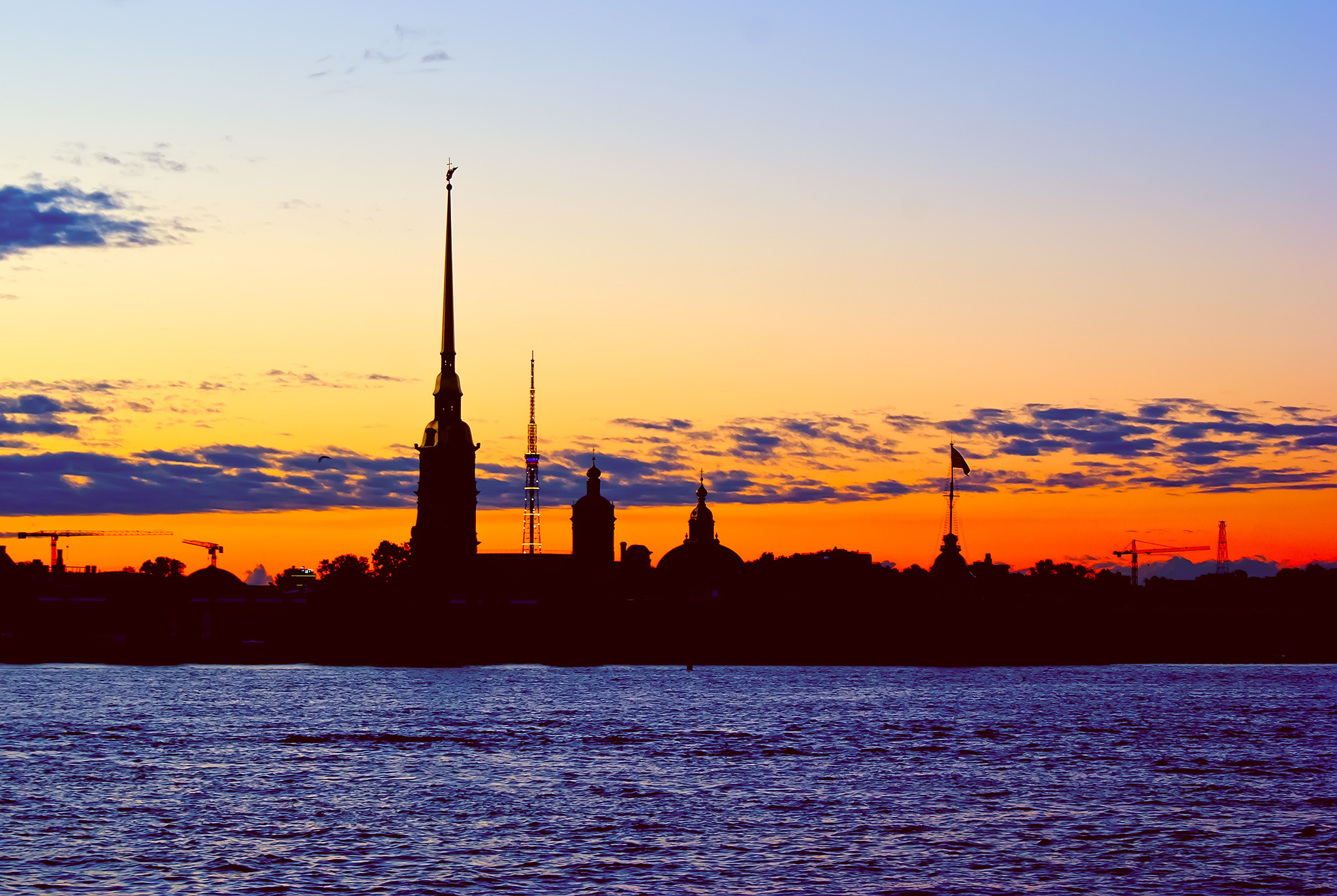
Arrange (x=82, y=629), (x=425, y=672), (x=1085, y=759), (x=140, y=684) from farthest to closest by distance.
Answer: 1. (x=82, y=629)
2. (x=425, y=672)
3. (x=140, y=684)
4. (x=1085, y=759)

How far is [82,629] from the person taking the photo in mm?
195375

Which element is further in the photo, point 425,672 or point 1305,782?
point 425,672

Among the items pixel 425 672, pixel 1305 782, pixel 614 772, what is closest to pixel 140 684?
pixel 425 672

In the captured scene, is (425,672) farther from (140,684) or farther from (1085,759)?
(1085,759)

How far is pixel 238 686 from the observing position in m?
132

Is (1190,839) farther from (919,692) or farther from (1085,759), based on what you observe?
(919,692)

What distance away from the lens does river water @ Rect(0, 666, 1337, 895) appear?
3616cm

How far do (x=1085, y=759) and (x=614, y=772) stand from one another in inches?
801

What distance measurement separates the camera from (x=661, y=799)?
5059 centimetres

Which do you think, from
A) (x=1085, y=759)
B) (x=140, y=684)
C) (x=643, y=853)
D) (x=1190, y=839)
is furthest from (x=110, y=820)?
(x=140, y=684)

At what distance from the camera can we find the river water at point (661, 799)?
36156 mm

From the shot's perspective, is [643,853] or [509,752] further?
[509,752]

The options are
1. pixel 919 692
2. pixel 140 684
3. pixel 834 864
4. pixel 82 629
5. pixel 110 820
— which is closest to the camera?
pixel 834 864

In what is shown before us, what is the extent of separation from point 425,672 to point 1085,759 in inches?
4196
